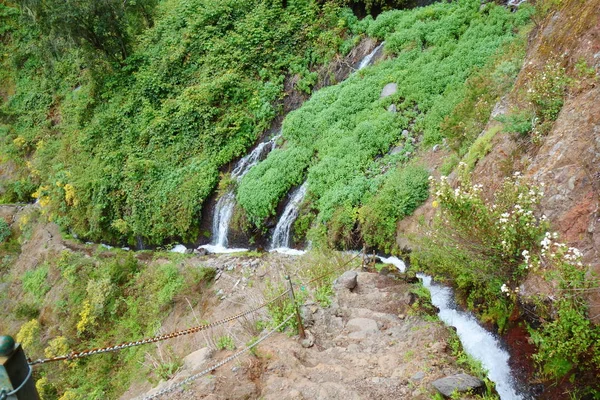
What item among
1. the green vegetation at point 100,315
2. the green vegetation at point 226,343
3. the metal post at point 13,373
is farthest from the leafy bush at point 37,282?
the metal post at point 13,373

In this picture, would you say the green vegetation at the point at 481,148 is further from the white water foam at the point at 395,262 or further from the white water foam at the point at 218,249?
the white water foam at the point at 218,249

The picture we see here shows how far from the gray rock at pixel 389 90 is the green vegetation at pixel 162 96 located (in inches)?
131

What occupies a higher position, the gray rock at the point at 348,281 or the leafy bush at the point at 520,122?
the leafy bush at the point at 520,122

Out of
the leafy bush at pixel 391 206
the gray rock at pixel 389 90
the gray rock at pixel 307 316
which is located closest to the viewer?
the gray rock at pixel 307 316

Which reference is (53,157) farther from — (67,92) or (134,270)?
(134,270)

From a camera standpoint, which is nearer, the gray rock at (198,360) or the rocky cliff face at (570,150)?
the rocky cliff face at (570,150)

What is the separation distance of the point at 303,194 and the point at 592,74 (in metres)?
7.03

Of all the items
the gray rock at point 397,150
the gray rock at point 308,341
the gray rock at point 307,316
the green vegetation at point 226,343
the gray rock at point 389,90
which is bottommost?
the gray rock at point 307,316

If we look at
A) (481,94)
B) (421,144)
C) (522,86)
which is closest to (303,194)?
(421,144)

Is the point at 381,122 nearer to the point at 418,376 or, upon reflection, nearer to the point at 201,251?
the point at 201,251

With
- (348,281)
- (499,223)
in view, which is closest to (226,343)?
(348,281)

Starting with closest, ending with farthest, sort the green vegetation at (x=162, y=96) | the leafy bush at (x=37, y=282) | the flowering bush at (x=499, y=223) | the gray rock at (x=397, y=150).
A: the flowering bush at (x=499, y=223), the gray rock at (x=397, y=150), the green vegetation at (x=162, y=96), the leafy bush at (x=37, y=282)

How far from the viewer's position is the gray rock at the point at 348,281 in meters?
6.99

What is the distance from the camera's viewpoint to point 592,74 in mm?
6070
